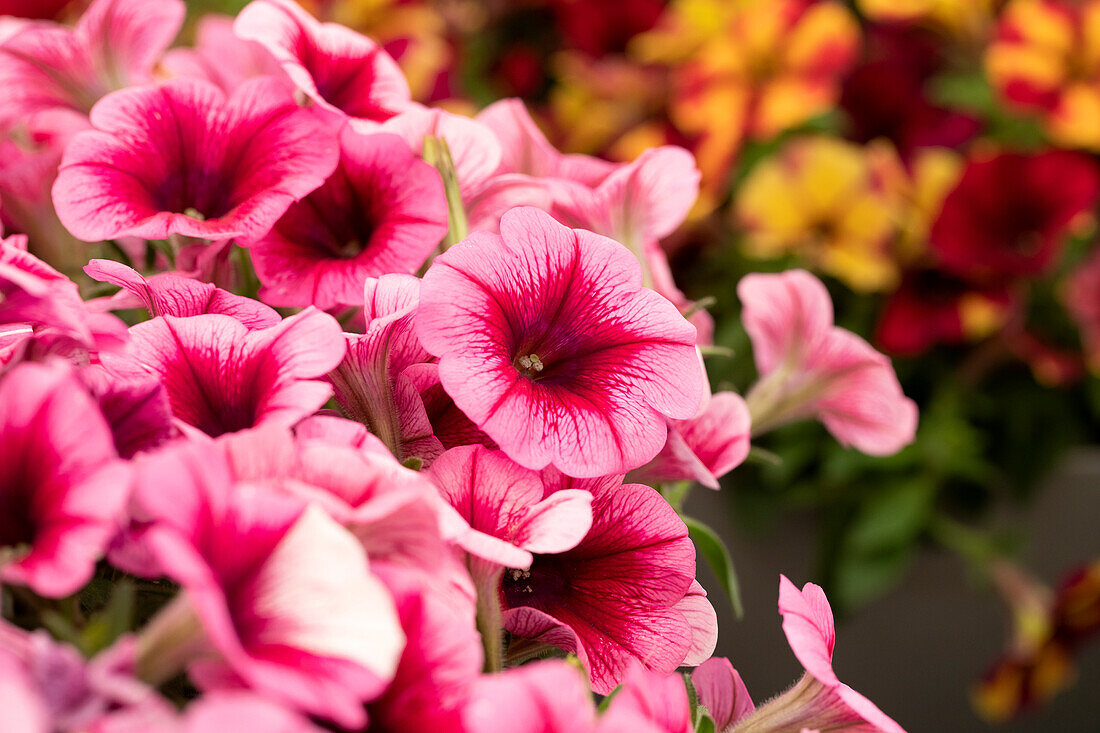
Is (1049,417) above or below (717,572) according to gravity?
below

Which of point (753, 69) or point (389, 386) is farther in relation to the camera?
point (753, 69)

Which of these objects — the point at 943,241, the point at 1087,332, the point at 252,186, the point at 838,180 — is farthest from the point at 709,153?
the point at 252,186

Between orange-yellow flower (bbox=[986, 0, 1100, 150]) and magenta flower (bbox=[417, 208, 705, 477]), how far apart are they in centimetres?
88

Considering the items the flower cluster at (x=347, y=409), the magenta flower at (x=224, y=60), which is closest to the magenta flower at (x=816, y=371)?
the flower cluster at (x=347, y=409)

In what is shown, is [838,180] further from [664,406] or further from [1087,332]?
[664,406]

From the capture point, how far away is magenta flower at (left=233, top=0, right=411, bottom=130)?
0.36 metres

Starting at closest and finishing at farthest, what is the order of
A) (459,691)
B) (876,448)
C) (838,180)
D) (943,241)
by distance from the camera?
1. (459,691)
2. (876,448)
3. (943,241)
4. (838,180)

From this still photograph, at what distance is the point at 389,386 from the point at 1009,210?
2.90 ft

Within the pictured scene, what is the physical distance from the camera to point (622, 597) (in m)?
0.28

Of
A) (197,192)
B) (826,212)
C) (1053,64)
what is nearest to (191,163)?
(197,192)

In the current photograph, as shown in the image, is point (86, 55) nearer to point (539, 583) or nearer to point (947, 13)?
point (539, 583)

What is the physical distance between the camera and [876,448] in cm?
43

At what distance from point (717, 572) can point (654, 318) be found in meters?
0.15

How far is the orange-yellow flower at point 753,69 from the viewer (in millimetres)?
1088
